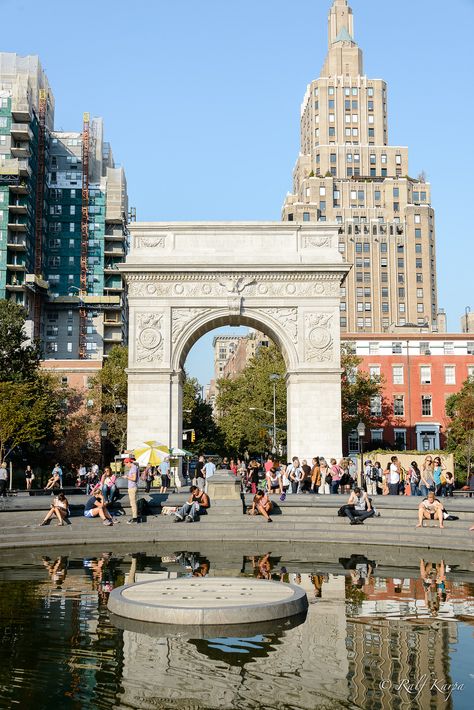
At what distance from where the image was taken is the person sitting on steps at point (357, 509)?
19109 mm

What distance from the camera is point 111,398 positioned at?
61.2 meters

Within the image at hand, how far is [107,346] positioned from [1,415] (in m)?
47.2

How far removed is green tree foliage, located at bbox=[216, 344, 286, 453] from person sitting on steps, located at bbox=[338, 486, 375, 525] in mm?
37223

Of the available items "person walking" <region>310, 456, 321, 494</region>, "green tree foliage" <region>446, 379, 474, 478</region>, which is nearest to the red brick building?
"green tree foliage" <region>446, 379, 474, 478</region>

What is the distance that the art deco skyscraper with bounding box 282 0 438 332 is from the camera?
101125 millimetres

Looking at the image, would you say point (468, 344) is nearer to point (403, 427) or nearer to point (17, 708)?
point (403, 427)

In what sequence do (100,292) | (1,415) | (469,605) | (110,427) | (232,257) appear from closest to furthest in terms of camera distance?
(469,605)
(232,257)
(1,415)
(110,427)
(100,292)

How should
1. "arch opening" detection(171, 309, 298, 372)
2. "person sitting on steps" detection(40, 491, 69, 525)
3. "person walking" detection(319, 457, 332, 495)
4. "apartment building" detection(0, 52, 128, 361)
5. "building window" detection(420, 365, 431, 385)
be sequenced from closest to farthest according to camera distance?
"person sitting on steps" detection(40, 491, 69, 525) < "person walking" detection(319, 457, 332, 495) < "arch opening" detection(171, 309, 298, 372) < "building window" detection(420, 365, 431, 385) < "apartment building" detection(0, 52, 128, 361)

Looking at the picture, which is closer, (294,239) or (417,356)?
(294,239)

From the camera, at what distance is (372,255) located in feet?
336

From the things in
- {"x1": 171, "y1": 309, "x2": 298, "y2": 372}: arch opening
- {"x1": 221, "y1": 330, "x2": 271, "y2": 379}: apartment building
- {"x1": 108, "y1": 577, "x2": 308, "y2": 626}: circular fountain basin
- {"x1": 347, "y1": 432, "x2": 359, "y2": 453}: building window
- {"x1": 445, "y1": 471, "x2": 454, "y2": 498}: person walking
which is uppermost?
{"x1": 221, "y1": 330, "x2": 271, "y2": 379}: apartment building

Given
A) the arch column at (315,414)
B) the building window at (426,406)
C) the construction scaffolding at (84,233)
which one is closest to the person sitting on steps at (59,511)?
the arch column at (315,414)

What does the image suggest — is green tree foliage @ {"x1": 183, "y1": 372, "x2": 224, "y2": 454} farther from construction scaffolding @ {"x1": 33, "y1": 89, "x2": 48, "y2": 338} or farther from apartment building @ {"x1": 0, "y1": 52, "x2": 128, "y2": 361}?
construction scaffolding @ {"x1": 33, "y1": 89, "x2": 48, "y2": 338}

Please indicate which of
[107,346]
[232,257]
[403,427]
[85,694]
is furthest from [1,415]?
[107,346]
